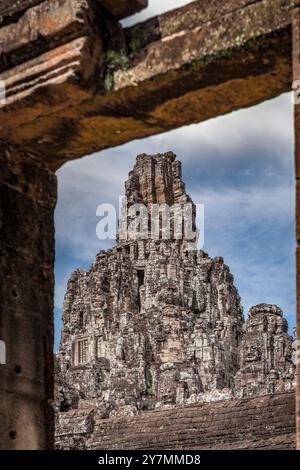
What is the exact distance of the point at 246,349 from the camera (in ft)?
112

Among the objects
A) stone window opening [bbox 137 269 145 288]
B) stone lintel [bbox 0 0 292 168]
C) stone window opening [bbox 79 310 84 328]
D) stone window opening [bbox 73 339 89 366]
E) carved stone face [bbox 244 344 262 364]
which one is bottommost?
stone lintel [bbox 0 0 292 168]

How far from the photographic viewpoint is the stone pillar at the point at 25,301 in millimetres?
6289

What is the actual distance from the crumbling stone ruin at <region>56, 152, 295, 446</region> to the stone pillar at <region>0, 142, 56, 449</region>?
3105cm

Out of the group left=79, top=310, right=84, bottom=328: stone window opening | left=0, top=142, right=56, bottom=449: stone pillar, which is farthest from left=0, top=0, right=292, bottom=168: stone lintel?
left=79, top=310, right=84, bottom=328: stone window opening

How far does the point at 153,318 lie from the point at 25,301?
47.7 m

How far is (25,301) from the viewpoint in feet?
21.5

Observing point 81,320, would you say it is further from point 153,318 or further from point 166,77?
point 166,77

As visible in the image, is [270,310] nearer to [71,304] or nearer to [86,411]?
[86,411]

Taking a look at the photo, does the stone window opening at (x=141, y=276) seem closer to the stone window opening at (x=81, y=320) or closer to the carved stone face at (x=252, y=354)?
the stone window opening at (x=81, y=320)

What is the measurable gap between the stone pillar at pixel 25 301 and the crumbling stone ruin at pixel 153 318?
31.0 meters

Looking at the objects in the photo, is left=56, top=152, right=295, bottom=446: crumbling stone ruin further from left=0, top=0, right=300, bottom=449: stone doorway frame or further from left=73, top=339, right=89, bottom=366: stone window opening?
left=0, top=0, right=300, bottom=449: stone doorway frame

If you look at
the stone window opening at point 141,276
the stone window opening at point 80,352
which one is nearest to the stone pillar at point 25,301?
the stone window opening at point 80,352

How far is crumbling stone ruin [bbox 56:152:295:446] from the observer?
147 feet

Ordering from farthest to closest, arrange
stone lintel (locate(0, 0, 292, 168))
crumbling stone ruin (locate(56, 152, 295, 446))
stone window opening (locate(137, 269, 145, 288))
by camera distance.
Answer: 1. stone window opening (locate(137, 269, 145, 288))
2. crumbling stone ruin (locate(56, 152, 295, 446))
3. stone lintel (locate(0, 0, 292, 168))
